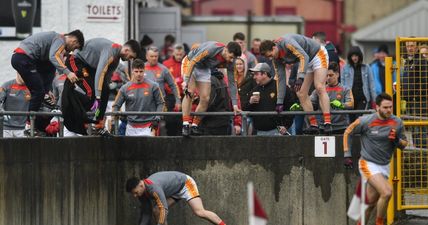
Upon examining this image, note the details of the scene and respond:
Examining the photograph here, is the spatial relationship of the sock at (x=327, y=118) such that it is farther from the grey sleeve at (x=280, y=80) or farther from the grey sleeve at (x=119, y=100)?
the grey sleeve at (x=119, y=100)

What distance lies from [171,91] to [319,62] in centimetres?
329

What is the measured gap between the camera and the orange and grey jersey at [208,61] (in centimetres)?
2306

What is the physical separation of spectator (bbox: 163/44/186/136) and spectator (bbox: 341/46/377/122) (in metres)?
2.84

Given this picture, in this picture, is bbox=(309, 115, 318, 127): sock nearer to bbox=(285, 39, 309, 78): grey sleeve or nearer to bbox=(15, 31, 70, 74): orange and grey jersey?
bbox=(285, 39, 309, 78): grey sleeve

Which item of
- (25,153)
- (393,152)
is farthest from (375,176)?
(25,153)

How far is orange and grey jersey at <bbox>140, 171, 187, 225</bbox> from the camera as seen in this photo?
70.4 feet

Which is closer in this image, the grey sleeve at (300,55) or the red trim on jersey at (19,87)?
the grey sleeve at (300,55)

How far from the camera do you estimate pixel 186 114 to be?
22.9 metres

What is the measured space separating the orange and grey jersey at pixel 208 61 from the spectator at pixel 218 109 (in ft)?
2.01

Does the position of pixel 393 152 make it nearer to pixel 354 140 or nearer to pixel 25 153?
pixel 354 140

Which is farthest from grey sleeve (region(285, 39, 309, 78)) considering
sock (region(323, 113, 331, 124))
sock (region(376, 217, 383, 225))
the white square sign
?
sock (region(376, 217, 383, 225))

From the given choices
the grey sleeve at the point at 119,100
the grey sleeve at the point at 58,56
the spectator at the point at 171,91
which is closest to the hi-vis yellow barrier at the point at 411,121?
the spectator at the point at 171,91

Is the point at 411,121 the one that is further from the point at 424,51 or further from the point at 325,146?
the point at 325,146

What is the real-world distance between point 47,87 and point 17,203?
2.34 m
